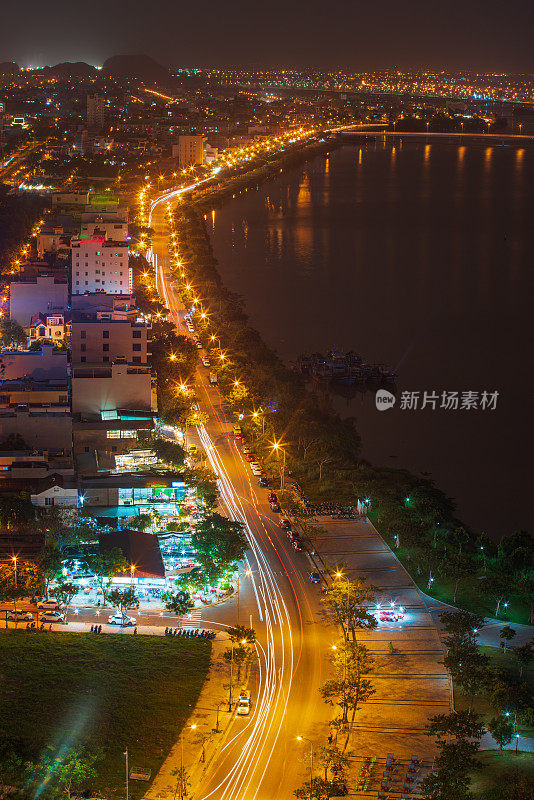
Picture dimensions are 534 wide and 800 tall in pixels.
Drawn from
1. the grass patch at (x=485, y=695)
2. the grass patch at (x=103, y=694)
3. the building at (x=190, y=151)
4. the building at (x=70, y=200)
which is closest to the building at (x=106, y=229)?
the building at (x=70, y=200)

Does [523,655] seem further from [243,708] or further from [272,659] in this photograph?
[243,708]

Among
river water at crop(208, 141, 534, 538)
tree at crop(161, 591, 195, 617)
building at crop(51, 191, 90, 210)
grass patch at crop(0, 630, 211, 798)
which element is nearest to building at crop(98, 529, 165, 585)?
tree at crop(161, 591, 195, 617)

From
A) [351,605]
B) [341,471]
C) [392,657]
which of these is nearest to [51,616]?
[351,605]

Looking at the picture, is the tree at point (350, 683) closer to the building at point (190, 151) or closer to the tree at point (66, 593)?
the tree at point (66, 593)

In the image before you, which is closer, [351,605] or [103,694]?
[103,694]

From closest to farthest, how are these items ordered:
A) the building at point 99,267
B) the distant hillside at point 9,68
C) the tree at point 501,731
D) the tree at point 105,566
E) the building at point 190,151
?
the tree at point 501,731
the tree at point 105,566
the building at point 99,267
the building at point 190,151
the distant hillside at point 9,68

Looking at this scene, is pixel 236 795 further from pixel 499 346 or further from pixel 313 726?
pixel 499 346
